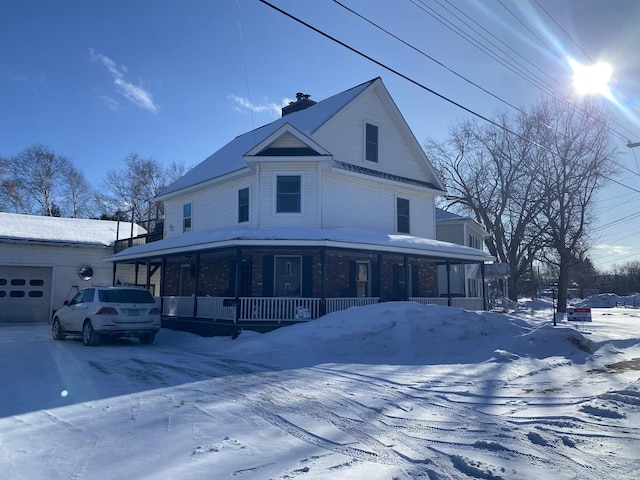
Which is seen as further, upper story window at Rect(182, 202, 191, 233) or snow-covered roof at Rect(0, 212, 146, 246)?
snow-covered roof at Rect(0, 212, 146, 246)

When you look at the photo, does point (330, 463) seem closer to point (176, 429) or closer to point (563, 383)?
point (176, 429)

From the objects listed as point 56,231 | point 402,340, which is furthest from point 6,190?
point 402,340

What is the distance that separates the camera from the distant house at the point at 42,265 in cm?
2444

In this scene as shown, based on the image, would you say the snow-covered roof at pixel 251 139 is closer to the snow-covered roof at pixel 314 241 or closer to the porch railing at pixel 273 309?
the snow-covered roof at pixel 314 241

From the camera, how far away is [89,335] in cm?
1417

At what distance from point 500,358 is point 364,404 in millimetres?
5597

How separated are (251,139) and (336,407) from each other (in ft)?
64.2

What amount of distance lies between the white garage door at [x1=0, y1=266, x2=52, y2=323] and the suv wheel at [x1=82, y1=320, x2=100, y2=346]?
1278 centimetres

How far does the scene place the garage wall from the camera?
24.4 meters

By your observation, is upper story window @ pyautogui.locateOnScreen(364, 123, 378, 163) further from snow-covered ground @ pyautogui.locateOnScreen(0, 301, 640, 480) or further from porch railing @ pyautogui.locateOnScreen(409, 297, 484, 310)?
snow-covered ground @ pyautogui.locateOnScreen(0, 301, 640, 480)

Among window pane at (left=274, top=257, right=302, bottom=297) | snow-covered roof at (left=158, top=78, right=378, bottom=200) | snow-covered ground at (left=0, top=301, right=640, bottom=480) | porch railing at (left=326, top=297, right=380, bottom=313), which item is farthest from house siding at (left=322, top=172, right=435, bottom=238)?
snow-covered ground at (left=0, top=301, right=640, bottom=480)

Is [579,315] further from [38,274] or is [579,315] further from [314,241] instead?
[38,274]

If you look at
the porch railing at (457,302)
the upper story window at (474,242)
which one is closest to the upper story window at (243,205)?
the porch railing at (457,302)

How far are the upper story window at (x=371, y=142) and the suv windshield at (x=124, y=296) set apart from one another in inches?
431
